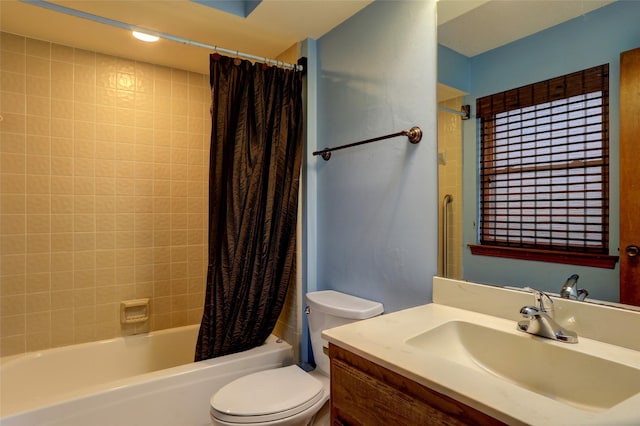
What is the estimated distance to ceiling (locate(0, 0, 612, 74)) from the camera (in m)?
1.20

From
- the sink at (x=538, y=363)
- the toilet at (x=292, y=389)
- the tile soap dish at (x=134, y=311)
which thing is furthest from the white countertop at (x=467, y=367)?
the tile soap dish at (x=134, y=311)

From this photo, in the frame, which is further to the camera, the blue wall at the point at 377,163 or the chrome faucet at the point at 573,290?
the blue wall at the point at 377,163

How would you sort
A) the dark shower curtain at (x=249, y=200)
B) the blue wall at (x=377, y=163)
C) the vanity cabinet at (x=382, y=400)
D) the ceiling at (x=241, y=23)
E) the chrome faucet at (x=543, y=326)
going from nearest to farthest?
the vanity cabinet at (x=382, y=400), the chrome faucet at (x=543, y=326), the ceiling at (x=241, y=23), the blue wall at (x=377, y=163), the dark shower curtain at (x=249, y=200)

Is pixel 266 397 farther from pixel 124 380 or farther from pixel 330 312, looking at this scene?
pixel 124 380

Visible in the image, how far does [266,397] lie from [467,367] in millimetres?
923

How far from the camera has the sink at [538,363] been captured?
2.71 ft

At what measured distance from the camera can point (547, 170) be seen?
1.09m

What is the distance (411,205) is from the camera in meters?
1.49

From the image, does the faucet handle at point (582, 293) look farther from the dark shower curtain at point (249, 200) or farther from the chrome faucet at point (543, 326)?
the dark shower curtain at point (249, 200)

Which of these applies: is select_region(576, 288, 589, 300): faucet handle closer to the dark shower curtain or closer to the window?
the window

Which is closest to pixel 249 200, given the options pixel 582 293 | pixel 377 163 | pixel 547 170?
pixel 377 163

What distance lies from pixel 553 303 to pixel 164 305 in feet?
7.74

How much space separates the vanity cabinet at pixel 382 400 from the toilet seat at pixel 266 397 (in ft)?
1.37

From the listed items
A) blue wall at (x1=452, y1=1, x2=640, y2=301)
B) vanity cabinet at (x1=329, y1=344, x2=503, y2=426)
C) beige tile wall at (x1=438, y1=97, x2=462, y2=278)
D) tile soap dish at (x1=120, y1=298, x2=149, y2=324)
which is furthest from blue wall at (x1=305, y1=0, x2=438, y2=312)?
tile soap dish at (x1=120, y1=298, x2=149, y2=324)
